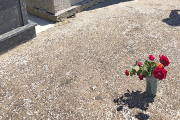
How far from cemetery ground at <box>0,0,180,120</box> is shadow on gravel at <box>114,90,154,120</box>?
0.6 inches

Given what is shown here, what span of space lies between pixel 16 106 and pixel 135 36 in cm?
398

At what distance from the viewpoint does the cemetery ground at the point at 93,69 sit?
434cm

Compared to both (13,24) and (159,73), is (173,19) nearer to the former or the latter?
(159,73)

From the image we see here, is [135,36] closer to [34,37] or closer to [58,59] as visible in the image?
[58,59]

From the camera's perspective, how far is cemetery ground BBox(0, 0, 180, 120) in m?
4.34

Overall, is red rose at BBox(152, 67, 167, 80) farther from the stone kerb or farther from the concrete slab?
the concrete slab

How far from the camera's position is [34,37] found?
678cm

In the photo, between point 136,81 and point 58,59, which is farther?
point 58,59

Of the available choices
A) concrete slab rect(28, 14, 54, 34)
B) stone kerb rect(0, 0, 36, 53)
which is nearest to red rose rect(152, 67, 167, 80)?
stone kerb rect(0, 0, 36, 53)

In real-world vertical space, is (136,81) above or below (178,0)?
below

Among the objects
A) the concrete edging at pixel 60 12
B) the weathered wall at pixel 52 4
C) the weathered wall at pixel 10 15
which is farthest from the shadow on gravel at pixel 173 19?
the weathered wall at pixel 10 15

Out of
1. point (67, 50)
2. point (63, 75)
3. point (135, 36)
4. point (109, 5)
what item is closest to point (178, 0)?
point (109, 5)

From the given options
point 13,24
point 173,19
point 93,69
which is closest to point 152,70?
point 93,69

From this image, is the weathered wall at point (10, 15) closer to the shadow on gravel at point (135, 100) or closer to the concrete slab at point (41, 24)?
the concrete slab at point (41, 24)
